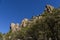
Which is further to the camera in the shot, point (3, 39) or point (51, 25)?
point (3, 39)

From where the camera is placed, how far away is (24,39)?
155 feet

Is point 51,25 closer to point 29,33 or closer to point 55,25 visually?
point 55,25

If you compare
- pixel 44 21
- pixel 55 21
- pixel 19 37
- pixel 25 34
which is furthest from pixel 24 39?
pixel 55 21

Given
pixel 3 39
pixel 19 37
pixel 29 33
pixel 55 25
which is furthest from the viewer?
pixel 3 39

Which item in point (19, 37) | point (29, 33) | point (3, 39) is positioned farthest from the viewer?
point (3, 39)

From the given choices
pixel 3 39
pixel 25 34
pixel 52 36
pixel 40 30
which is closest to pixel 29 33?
pixel 25 34

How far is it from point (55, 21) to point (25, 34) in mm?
11725

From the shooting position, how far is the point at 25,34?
47969mm

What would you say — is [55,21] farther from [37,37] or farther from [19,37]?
[19,37]

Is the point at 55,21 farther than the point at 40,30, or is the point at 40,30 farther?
the point at 40,30

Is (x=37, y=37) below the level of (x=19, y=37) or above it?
below

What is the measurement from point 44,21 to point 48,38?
3.56 metres

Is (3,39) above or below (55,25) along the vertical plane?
above

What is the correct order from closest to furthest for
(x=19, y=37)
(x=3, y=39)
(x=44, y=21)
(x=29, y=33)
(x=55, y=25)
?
(x=55, y=25), (x=44, y=21), (x=29, y=33), (x=19, y=37), (x=3, y=39)
